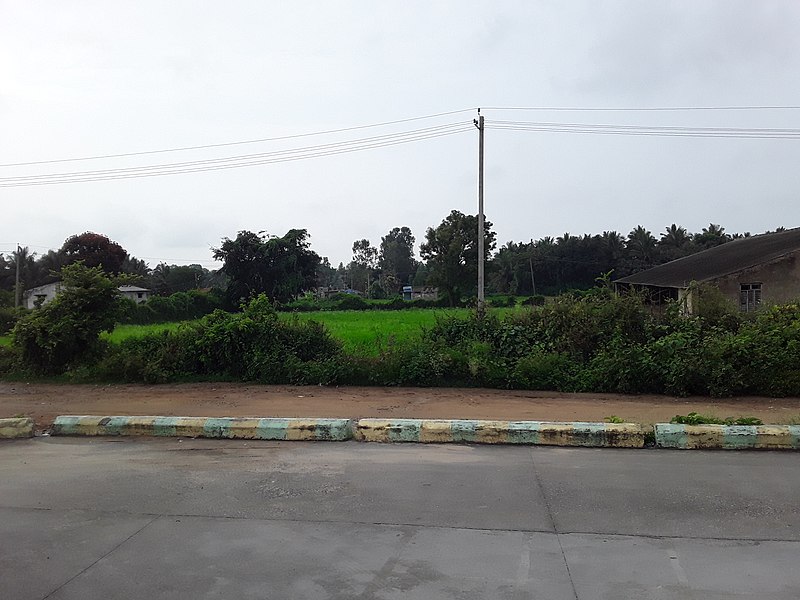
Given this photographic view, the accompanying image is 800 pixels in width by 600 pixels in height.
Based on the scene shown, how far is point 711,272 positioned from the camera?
94.8 feet

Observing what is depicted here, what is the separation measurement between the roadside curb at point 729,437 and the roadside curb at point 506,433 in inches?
12.9

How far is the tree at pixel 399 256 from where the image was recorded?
4372 inches

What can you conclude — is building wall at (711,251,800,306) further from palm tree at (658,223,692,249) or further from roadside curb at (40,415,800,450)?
palm tree at (658,223,692,249)

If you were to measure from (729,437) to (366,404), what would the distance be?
549 centimetres

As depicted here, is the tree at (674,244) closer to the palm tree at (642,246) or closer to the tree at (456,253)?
the palm tree at (642,246)

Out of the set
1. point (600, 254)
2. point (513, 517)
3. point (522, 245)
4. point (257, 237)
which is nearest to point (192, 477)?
point (513, 517)

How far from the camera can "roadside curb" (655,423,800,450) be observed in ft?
23.5

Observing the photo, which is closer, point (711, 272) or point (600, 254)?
point (711, 272)

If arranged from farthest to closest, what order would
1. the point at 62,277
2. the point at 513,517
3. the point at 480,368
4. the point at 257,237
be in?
the point at 257,237
the point at 62,277
the point at 480,368
the point at 513,517

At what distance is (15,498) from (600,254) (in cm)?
7860

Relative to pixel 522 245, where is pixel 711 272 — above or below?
below

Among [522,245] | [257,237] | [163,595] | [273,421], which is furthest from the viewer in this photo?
[522,245]

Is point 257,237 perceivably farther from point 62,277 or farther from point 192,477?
point 192,477

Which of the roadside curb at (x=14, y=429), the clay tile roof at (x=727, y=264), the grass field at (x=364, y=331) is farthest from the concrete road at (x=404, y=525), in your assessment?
the clay tile roof at (x=727, y=264)
